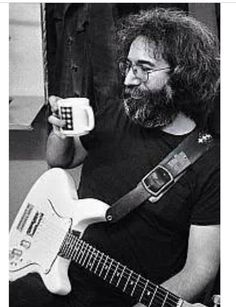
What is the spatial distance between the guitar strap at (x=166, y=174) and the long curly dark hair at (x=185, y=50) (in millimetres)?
24

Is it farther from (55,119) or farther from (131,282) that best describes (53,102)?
(131,282)

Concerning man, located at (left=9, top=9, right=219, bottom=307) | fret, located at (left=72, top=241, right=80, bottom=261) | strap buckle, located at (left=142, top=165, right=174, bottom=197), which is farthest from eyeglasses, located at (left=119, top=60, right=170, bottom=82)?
fret, located at (left=72, top=241, right=80, bottom=261)

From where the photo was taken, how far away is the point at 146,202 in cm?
66

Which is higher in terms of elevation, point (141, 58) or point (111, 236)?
point (141, 58)

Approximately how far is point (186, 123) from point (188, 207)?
3.8 inches

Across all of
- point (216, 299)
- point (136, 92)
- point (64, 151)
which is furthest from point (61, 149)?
point (216, 299)

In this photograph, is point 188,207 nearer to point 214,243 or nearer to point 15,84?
point 214,243

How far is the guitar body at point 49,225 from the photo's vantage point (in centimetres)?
68

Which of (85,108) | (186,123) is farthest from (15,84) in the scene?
(186,123)

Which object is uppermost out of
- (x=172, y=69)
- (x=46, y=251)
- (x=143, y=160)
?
(x=172, y=69)

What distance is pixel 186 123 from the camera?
2.17ft

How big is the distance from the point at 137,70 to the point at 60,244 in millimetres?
228

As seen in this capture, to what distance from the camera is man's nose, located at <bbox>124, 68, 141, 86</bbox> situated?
657mm

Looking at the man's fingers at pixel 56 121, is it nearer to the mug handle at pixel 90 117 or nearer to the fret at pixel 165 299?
the mug handle at pixel 90 117
